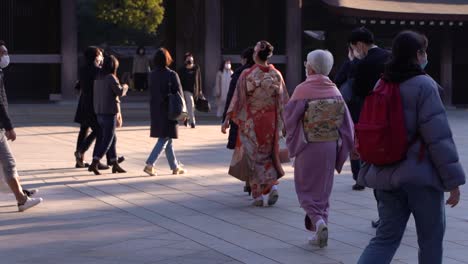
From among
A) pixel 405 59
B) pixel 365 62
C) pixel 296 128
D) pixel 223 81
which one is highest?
pixel 405 59

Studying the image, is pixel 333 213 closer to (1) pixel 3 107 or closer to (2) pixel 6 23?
(1) pixel 3 107

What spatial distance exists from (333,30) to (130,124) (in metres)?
8.88

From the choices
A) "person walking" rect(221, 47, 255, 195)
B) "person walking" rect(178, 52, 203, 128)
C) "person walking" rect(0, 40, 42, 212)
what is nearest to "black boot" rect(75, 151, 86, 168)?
"person walking" rect(221, 47, 255, 195)

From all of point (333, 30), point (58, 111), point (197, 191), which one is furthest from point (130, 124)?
point (197, 191)

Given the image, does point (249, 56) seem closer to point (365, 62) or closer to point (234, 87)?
point (234, 87)

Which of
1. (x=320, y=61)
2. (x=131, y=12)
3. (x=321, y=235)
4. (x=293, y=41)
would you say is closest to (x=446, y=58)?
(x=293, y=41)

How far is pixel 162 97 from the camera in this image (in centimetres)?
1239

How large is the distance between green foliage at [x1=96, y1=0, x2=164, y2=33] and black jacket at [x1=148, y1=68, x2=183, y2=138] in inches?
966

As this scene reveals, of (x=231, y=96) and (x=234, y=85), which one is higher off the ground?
(x=234, y=85)

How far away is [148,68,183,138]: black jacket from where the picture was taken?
12375 millimetres

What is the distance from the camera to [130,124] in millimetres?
22719

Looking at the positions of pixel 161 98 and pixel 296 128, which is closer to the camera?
pixel 296 128

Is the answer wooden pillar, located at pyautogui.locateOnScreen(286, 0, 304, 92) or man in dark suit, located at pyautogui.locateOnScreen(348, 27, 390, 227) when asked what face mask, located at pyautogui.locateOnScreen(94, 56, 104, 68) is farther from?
wooden pillar, located at pyautogui.locateOnScreen(286, 0, 304, 92)

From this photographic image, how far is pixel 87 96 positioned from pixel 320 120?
5918 millimetres
